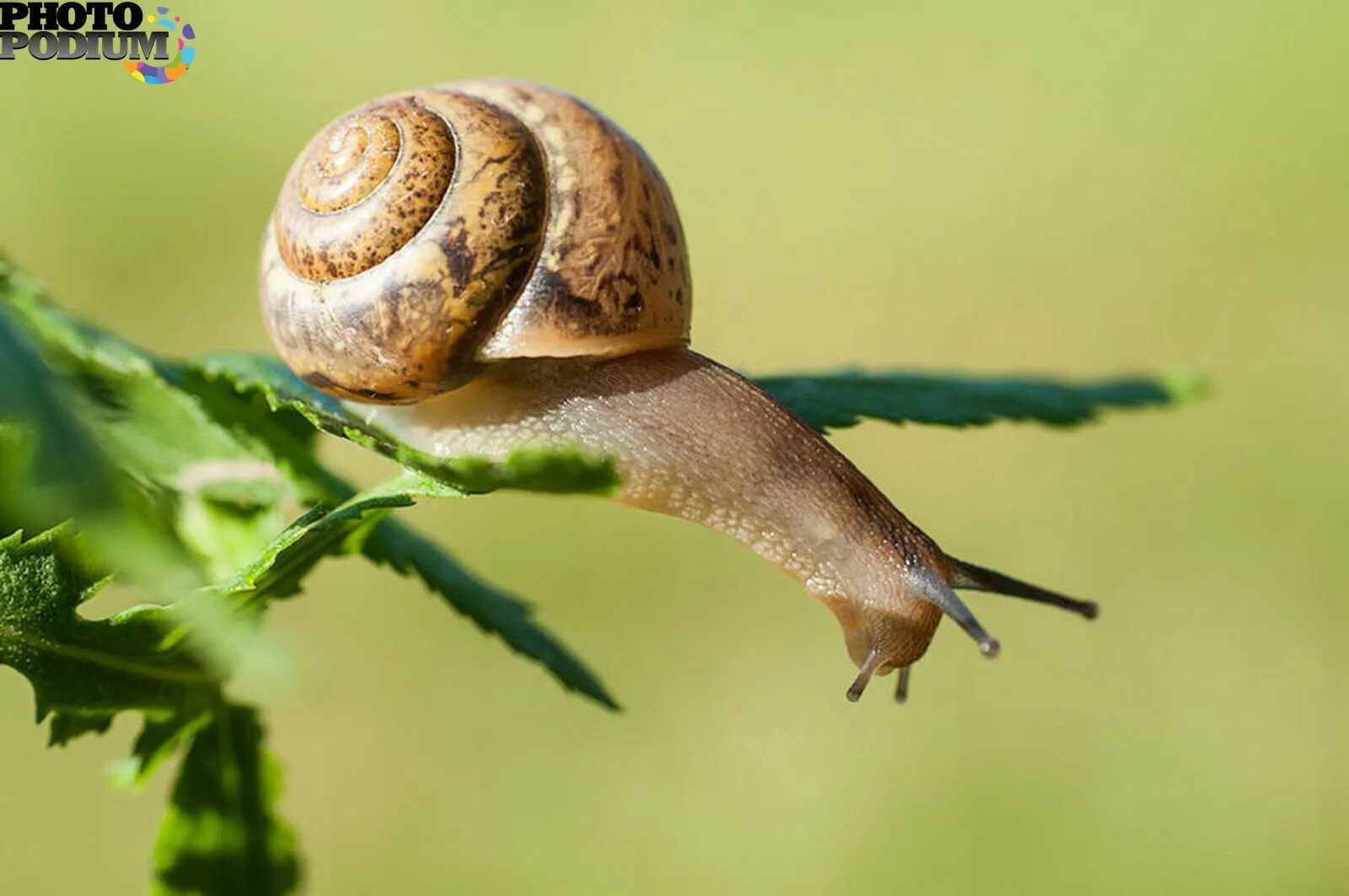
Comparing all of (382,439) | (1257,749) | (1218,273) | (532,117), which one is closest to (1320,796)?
(1257,749)

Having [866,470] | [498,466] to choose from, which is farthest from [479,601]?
[866,470]

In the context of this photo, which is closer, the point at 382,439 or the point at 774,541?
the point at 382,439

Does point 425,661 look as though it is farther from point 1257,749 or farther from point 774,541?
point 774,541

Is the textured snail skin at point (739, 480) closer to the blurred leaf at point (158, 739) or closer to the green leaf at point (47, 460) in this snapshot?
the blurred leaf at point (158, 739)

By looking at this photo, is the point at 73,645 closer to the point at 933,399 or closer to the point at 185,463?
the point at 185,463

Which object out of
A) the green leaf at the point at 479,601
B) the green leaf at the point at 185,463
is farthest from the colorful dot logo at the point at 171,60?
the green leaf at the point at 479,601
